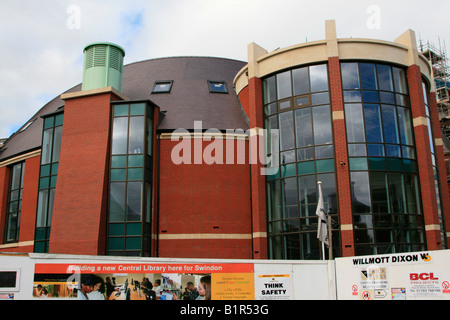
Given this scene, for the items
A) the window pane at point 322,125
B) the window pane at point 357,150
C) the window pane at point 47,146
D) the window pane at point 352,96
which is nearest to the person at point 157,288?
the window pane at point 322,125

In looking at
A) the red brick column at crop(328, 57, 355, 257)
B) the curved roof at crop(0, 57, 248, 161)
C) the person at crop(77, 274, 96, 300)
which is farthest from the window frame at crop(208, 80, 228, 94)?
the person at crop(77, 274, 96, 300)

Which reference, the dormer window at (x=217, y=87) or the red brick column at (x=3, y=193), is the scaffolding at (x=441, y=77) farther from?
the red brick column at (x=3, y=193)

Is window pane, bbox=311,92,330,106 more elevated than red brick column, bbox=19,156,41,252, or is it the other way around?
window pane, bbox=311,92,330,106

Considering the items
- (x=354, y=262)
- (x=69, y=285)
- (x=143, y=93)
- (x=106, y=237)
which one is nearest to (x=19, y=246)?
(x=106, y=237)

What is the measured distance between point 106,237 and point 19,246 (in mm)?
8147

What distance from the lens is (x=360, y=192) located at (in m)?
22.4

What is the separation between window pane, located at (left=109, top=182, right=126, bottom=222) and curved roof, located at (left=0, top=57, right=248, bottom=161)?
4.47 m

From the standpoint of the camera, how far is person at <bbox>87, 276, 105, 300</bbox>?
12.3 metres

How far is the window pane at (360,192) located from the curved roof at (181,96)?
8062mm

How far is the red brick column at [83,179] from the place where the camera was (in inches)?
926

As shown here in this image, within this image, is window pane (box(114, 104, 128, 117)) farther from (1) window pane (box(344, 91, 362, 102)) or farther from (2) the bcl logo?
(2) the bcl logo

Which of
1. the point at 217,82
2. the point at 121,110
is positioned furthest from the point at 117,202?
the point at 217,82

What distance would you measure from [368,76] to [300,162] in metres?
5.96
